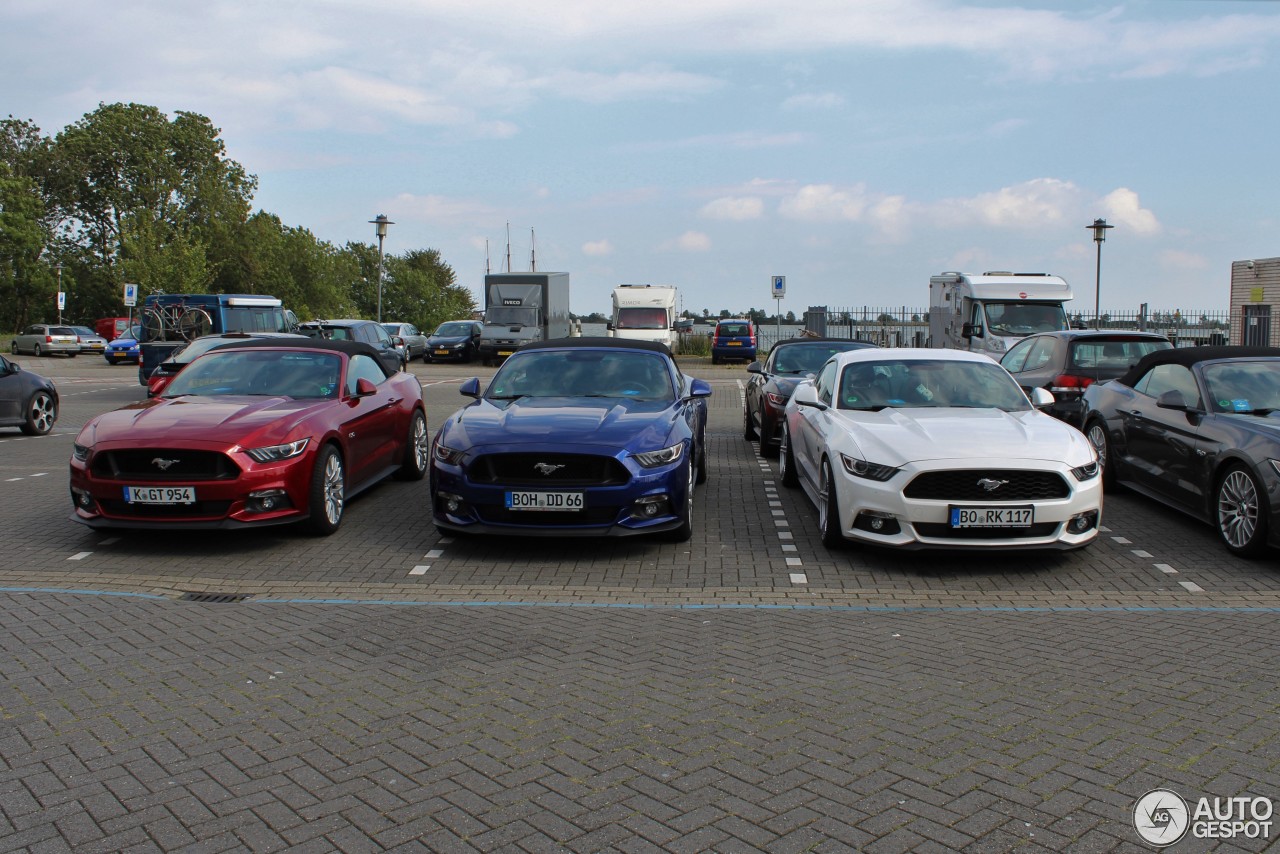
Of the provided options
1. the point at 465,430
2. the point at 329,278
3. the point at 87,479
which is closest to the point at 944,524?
the point at 465,430

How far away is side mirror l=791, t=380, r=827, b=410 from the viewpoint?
9266 millimetres

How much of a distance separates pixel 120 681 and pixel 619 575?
10.9 feet

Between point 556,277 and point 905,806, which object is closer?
point 905,806

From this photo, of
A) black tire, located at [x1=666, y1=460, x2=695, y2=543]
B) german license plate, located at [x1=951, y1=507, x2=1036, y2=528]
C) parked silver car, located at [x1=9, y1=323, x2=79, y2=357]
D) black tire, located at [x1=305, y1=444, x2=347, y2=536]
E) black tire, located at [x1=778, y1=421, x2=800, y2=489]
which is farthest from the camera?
parked silver car, located at [x1=9, y1=323, x2=79, y2=357]

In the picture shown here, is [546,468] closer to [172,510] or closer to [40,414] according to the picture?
[172,510]

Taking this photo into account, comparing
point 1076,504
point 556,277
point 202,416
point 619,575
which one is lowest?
point 619,575

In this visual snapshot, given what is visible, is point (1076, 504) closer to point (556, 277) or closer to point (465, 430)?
point (465, 430)

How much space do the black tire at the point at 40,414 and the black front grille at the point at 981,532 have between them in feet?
44.5

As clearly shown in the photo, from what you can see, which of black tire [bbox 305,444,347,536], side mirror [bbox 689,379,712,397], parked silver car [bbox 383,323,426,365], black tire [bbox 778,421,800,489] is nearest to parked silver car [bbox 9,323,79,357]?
parked silver car [bbox 383,323,426,365]

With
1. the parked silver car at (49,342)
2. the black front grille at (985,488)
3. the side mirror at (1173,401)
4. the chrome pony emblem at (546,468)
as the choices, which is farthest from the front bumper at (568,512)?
the parked silver car at (49,342)

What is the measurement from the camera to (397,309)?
273 ft

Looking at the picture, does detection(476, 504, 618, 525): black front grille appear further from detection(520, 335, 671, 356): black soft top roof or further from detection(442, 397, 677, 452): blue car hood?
detection(520, 335, 671, 356): black soft top roof

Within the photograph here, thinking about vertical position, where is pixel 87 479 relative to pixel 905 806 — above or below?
above

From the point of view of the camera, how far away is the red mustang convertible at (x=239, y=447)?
7672mm
